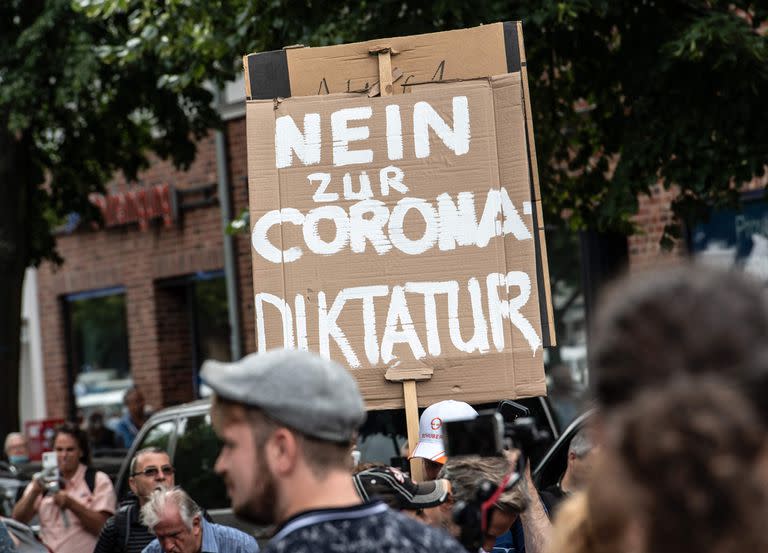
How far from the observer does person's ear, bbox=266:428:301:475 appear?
2.26 m

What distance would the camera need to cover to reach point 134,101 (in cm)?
1291

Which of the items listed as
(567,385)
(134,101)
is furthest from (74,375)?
(567,385)

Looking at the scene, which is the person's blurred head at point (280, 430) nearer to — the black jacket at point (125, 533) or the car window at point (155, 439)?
the black jacket at point (125, 533)

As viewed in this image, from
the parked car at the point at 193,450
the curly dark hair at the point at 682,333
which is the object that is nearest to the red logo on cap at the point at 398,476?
the curly dark hair at the point at 682,333

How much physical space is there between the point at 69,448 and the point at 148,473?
5.78 ft

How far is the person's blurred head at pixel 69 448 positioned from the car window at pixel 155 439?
1.76 feet

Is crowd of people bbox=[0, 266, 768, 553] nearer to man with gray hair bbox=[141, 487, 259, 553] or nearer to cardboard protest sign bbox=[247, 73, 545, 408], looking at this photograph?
cardboard protest sign bbox=[247, 73, 545, 408]

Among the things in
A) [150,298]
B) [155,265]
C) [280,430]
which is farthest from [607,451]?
[150,298]

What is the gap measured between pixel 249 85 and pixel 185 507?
1.55m

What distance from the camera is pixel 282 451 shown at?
7.44 ft

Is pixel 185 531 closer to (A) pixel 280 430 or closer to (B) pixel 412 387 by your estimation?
(B) pixel 412 387

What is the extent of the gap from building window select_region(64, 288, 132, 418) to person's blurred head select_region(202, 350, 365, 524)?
17880mm

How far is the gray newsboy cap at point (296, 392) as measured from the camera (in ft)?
7.45

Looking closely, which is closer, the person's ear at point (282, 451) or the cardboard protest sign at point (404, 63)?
the person's ear at point (282, 451)
